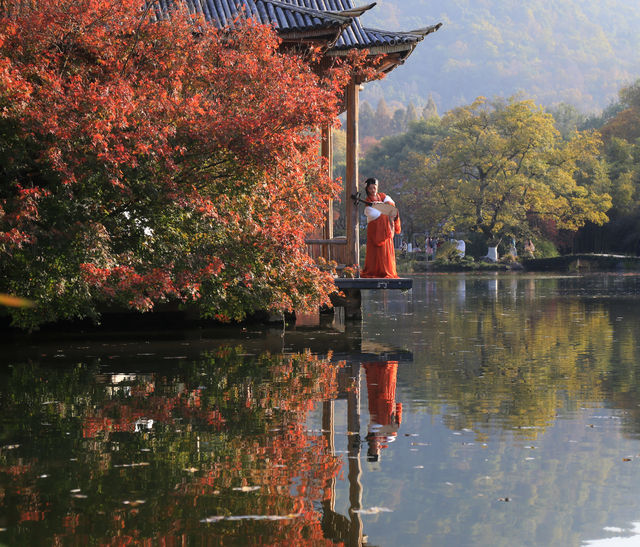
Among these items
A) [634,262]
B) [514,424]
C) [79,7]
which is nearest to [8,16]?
[79,7]

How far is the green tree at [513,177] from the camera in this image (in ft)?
219

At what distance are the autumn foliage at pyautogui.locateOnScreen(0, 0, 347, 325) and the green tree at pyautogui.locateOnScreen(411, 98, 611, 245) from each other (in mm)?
51813

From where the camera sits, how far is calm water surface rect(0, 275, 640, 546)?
18.3 feet

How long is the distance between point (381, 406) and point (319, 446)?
7.25ft

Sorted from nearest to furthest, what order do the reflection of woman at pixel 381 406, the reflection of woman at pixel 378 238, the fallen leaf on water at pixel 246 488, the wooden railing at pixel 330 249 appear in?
the fallen leaf on water at pixel 246 488
the reflection of woman at pixel 381 406
the reflection of woman at pixel 378 238
the wooden railing at pixel 330 249

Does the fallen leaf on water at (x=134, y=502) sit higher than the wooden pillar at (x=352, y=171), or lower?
lower

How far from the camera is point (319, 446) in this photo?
7625 millimetres

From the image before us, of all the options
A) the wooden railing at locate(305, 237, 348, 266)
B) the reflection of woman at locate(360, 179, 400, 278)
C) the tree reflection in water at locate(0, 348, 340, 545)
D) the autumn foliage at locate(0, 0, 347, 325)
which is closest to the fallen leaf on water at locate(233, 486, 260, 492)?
the tree reflection in water at locate(0, 348, 340, 545)

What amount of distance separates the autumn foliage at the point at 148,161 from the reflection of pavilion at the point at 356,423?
3039 mm

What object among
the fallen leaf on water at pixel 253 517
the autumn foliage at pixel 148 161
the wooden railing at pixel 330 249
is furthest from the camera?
the wooden railing at pixel 330 249

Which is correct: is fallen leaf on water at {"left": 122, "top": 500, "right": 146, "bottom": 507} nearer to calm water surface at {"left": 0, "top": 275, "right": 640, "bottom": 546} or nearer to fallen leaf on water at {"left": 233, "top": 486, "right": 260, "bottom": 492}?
calm water surface at {"left": 0, "top": 275, "right": 640, "bottom": 546}

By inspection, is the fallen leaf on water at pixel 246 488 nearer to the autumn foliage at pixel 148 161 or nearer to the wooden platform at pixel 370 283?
the autumn foliage at pixel 148 161

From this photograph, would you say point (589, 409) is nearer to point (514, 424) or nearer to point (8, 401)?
point (514, 424)

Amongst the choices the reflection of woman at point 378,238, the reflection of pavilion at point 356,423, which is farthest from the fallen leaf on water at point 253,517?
the reflection of woman at point 378,238
